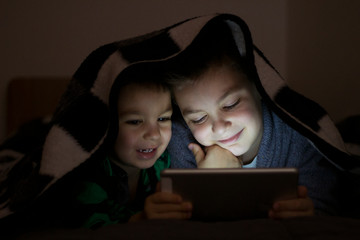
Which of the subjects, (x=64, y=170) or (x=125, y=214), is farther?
(x=125, y=214)

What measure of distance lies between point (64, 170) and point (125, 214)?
0.20m

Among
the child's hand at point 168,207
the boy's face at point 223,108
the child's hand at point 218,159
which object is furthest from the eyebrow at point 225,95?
the child's hand at point 168,207

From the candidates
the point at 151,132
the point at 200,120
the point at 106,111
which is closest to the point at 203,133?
the point at 200,120

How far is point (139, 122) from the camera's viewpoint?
89cm

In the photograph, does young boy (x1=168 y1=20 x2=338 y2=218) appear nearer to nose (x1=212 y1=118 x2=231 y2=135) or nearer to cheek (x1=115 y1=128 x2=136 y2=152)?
nose (x1=212 y1=118 x2=231 y2=135)

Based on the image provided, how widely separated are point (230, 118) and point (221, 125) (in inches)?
1.1

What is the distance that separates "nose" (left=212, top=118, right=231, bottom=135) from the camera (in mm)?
882

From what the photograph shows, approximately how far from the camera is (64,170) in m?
0.75

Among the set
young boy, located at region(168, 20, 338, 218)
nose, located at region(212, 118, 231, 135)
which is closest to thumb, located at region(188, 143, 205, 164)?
young boy, located at region(168, 20, 338, 218)

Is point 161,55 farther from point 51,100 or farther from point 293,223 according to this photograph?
point 51,100

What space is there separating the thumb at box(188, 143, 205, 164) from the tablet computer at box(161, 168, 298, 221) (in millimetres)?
281

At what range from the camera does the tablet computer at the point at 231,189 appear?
638 mm

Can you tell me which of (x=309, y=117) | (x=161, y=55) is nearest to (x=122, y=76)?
(x=161, y=55)

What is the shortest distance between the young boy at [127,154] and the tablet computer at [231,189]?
0.56ft
